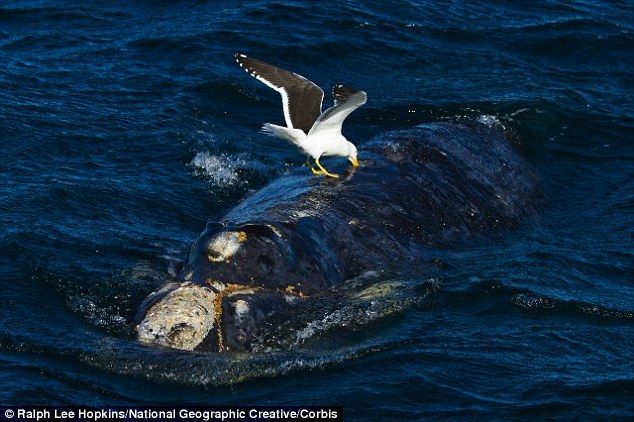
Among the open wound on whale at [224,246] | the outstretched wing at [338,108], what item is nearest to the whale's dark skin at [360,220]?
the open wound on whale at [224,246]

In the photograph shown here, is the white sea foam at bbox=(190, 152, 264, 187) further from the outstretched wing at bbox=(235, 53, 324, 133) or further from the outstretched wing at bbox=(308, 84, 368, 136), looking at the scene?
the outstretched wing at bbox=(308, 84, 368, 136)

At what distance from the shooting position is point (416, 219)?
471 inches

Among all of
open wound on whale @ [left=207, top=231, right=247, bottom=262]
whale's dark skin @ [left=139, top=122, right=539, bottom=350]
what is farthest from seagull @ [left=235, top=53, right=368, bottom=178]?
open wound on whale @ [left=207, top=231, right=247, bottom=262]

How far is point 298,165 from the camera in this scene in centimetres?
1522

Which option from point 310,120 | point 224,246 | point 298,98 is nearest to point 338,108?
point 310,120

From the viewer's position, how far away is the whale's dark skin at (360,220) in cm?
983

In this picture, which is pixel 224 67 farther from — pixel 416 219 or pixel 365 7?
pixel 416 219

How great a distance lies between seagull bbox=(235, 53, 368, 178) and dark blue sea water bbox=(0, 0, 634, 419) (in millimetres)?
1355

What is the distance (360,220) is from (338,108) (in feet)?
4.56

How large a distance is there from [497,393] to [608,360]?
1.30m

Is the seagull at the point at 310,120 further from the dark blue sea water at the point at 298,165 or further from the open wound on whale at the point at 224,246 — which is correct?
the open wound on whale at the point at 224,246

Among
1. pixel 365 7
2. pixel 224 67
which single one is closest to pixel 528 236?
pixel 224 67

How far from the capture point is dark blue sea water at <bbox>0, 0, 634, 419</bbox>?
376 inches

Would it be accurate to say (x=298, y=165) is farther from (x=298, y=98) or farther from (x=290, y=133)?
(x=290, y=133)
